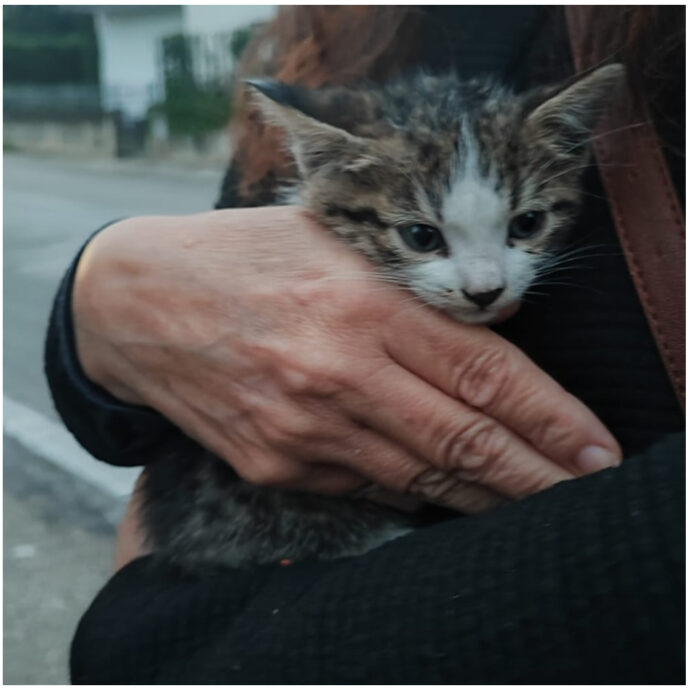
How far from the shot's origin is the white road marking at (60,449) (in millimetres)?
2838

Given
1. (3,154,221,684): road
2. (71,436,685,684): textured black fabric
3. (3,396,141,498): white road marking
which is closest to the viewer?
(71,436,685,684): textured black fabric

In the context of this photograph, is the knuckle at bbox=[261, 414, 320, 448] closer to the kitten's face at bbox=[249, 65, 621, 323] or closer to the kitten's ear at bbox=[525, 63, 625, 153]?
the kitten's face at bbox=[249, 65, 621, 323]

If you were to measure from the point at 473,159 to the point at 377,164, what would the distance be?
0.13 m

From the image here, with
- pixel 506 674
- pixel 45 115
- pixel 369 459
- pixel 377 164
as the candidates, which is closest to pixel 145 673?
pixel 369 459

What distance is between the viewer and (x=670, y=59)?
991 mm

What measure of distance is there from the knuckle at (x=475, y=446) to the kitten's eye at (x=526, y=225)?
11.3 inches

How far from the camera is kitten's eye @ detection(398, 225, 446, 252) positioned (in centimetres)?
112

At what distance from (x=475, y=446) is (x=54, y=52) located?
17.2 m

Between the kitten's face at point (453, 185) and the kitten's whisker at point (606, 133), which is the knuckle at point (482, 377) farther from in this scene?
the kitten's whisker at point (606, 133)

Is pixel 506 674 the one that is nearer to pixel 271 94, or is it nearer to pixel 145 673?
pixel 145 673

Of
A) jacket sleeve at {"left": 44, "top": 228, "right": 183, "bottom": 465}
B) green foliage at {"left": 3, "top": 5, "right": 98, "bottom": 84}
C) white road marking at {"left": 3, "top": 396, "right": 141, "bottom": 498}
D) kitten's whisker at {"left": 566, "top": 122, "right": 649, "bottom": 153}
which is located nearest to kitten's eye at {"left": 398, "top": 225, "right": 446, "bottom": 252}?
kitten's whisker at {"left": 566, "top": 122, "right": 649, "bottom": 153}

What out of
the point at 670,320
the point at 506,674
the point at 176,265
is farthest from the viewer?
the point at 176,265

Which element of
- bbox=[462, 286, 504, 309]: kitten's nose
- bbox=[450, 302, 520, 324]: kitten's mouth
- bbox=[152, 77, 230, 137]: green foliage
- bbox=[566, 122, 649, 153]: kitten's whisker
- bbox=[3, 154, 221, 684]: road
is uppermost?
bbox=[566, 122, 649, 153]: kitten's whisker

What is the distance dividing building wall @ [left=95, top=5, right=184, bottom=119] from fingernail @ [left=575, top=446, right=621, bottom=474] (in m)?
12.1
